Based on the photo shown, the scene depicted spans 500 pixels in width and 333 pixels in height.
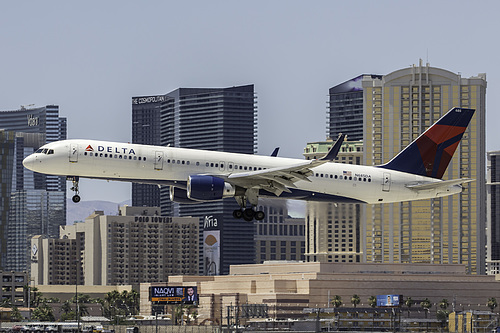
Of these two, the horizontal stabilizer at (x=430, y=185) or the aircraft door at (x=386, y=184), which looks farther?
Answer: the aircraft door at (x=386, y=184)

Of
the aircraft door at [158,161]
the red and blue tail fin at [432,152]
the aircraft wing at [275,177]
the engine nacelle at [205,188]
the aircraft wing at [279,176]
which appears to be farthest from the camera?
the red and blue tail fin at [432,152]

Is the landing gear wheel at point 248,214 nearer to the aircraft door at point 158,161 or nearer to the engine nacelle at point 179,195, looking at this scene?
the engine nacelle at point 179,195

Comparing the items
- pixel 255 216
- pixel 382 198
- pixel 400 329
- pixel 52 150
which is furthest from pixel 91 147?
pixel 400 329

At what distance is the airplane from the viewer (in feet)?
285

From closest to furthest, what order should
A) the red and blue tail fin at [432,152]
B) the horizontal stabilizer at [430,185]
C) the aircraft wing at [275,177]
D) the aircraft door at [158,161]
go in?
the aircraft wing at [275,177] < the aircraft door at [158,161] < the horizontal stabilizer at [430,185] < the red and blue tail fin at [432,152]

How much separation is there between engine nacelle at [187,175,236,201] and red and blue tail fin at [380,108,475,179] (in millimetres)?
17853

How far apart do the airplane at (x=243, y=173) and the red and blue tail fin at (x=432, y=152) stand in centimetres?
9

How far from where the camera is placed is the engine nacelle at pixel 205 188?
3423 inches

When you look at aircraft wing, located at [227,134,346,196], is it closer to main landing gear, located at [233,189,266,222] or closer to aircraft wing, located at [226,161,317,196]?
aircraft wing, located at [226,161,317,196]

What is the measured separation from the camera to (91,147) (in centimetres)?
8669

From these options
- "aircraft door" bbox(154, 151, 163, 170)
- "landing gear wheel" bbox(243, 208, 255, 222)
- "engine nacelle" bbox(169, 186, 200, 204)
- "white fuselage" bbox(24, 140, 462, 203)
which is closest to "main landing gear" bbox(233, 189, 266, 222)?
"landing gear wheel" bbox(243, 208, 255, 222)

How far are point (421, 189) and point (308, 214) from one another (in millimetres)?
26253

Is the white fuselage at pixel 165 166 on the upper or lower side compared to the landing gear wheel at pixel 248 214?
upper

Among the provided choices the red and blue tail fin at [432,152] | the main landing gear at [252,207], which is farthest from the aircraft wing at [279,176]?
the red and blue tail fin at [432,152]
